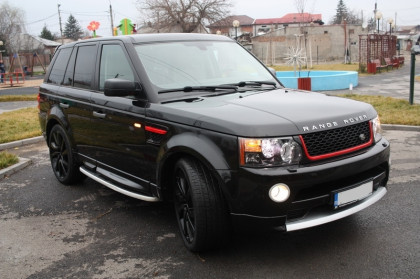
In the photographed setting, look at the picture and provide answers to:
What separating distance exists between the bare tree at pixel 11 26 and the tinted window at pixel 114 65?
6243 cm

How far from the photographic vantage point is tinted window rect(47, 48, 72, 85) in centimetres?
575

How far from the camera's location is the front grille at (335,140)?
315cm

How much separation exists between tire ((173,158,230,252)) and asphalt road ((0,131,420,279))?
21 centimetres

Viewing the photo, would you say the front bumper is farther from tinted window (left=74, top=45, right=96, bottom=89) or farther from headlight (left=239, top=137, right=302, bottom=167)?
tinted window (left=74, top=45, right=96, bottom=89)

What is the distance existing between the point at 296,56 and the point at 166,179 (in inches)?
598

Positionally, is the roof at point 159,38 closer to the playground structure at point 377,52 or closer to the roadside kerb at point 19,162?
the roadside kerb at point 19,162

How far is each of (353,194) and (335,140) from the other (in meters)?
0.46

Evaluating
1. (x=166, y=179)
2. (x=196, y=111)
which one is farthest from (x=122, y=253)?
(x=196, y=111)

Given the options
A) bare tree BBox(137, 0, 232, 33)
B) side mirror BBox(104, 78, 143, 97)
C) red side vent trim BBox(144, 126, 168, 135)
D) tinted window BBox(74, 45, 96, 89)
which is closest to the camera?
red side vent trim BBox(144, 126, 168, 135)

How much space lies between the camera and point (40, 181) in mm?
6160

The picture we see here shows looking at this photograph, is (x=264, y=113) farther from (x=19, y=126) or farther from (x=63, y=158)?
(x=19, y=126)

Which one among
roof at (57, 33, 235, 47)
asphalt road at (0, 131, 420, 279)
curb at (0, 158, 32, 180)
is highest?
roof at (57, 33, 235, 47)

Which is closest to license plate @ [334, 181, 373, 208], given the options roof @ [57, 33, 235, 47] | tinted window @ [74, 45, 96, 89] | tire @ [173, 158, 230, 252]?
tire @ [173, 158, 230, 252]

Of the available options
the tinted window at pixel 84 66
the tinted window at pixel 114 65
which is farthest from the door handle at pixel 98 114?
the tinted window at pixel 84 66
